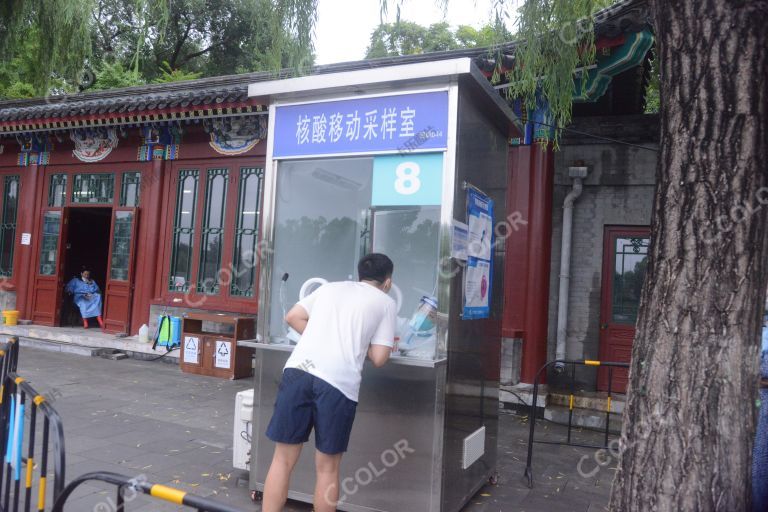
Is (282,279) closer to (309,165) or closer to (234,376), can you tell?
(309,165)

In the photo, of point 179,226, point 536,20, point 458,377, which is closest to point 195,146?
point 179,226

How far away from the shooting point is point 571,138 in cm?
821

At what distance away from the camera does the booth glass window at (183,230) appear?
398 inches

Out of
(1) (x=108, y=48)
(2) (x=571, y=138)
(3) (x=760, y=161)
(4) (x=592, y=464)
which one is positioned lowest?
(4) (x=592, y=464)

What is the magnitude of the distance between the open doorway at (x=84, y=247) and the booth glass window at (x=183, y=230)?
294 centimetres

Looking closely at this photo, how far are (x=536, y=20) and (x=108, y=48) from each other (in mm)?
14454

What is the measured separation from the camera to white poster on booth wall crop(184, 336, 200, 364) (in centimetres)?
893

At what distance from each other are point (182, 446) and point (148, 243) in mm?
5781

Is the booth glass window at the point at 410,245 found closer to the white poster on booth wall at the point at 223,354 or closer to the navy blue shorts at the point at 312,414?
the navy blue shorts at the point at 312,414

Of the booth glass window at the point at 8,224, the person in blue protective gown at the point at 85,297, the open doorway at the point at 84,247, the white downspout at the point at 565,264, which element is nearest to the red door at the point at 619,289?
the white downspout at the point at 565,264

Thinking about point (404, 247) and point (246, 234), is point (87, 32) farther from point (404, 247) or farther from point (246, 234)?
point (246, 234)

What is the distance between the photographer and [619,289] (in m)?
8.02

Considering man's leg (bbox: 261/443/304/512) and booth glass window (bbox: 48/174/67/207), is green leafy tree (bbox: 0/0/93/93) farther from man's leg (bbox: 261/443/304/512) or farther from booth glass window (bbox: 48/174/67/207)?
booth glass window (bbox: 48/174/67/207)

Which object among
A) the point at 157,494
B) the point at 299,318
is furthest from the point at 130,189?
the point at 157,494
